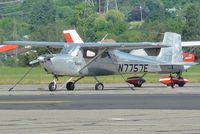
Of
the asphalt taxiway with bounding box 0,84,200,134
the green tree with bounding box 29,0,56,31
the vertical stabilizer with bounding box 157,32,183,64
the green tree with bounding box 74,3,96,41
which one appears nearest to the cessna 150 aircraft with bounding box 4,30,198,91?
the vertical stabilizer with bounding box 157,32,183,64

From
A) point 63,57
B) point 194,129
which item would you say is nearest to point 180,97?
point 63,57

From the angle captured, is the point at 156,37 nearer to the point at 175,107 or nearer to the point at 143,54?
the point at 143,54

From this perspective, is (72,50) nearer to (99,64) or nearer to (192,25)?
(99,64)

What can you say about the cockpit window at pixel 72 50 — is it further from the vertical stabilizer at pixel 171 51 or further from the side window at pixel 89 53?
the vertical stabilizer at pixel 171 51

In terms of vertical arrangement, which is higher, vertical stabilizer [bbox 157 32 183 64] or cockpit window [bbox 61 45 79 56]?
cockpit window [bbox 61 45 79 56]

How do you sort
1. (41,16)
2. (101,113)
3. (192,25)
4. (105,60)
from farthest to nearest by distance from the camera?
1. (41,16)
2. (192,25)
3. (105,60)
4. (101,113)

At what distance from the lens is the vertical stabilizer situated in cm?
4403

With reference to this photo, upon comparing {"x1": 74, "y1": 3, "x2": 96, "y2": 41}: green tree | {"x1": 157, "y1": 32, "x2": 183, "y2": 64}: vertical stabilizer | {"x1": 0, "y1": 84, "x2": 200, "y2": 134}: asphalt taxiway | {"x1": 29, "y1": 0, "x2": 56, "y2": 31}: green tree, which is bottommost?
{"x1": 29, "y1": 0, "x2": 56, "y2": 31}: green tree

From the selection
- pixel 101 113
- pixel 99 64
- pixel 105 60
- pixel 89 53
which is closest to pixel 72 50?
pixel 89 53

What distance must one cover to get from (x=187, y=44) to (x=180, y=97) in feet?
65.0

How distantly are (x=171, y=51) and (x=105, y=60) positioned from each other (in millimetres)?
3703

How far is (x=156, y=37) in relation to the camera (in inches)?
4291

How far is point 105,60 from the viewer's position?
41906 mm

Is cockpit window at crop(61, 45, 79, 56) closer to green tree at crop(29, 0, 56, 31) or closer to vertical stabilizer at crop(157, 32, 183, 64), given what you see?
vertical stabilizer at crop(157, 32, 183, 64)
